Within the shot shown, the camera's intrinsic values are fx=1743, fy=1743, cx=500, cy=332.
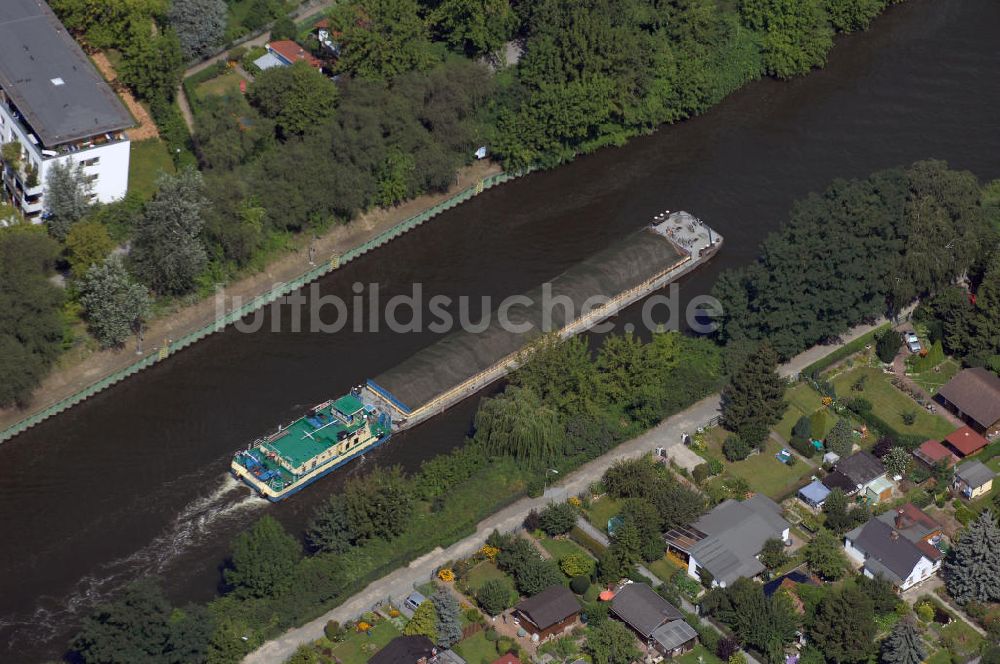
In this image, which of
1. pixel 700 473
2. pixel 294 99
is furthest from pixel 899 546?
pixel 294 99

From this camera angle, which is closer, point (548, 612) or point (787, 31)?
point (548, 612)

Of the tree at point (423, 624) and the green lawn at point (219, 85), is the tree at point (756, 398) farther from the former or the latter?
the green lawn at point (219, 85)

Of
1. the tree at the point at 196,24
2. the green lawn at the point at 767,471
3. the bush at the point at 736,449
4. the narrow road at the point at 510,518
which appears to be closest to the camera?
the narrow road at the point at 510,518

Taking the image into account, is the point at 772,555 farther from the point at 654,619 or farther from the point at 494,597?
the point at 494,597

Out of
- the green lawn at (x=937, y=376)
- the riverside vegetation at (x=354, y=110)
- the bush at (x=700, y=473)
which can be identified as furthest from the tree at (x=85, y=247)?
the green lawn at (x=937, y=376)

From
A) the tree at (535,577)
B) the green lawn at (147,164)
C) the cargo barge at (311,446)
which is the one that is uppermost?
the green lawn at (147,164)

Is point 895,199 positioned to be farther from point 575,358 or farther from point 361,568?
point 361,568
